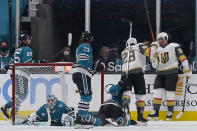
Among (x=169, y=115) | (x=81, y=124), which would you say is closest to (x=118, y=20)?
(x=169, y=115)

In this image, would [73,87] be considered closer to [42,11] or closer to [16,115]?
[16,115]

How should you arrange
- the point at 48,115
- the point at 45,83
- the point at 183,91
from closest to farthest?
the point at 48,115 → the point at 45,83 → the point at 183,91

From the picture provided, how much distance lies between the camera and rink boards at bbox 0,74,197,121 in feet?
30.7

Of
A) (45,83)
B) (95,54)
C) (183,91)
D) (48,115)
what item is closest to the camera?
(48,115)

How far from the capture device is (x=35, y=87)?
30.8 feet

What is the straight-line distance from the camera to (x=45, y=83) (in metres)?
9.46

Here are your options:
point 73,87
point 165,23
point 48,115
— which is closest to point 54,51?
point 165,23

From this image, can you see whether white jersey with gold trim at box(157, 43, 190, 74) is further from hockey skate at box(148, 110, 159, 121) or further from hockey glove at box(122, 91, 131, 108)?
hockey glove at box(122, 91, 131, 108)

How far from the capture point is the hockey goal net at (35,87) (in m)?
9.33

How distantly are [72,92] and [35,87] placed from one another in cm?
55

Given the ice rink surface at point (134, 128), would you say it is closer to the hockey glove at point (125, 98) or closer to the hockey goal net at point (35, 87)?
the hockey goal net at point (35, 87)

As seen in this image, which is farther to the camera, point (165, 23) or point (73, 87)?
point (165, 23)

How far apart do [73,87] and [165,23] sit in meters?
3.55

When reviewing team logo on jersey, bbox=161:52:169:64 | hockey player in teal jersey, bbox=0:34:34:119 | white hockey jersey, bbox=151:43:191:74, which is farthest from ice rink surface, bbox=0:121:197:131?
team logo on jersey, bbox=161:52:169:64
